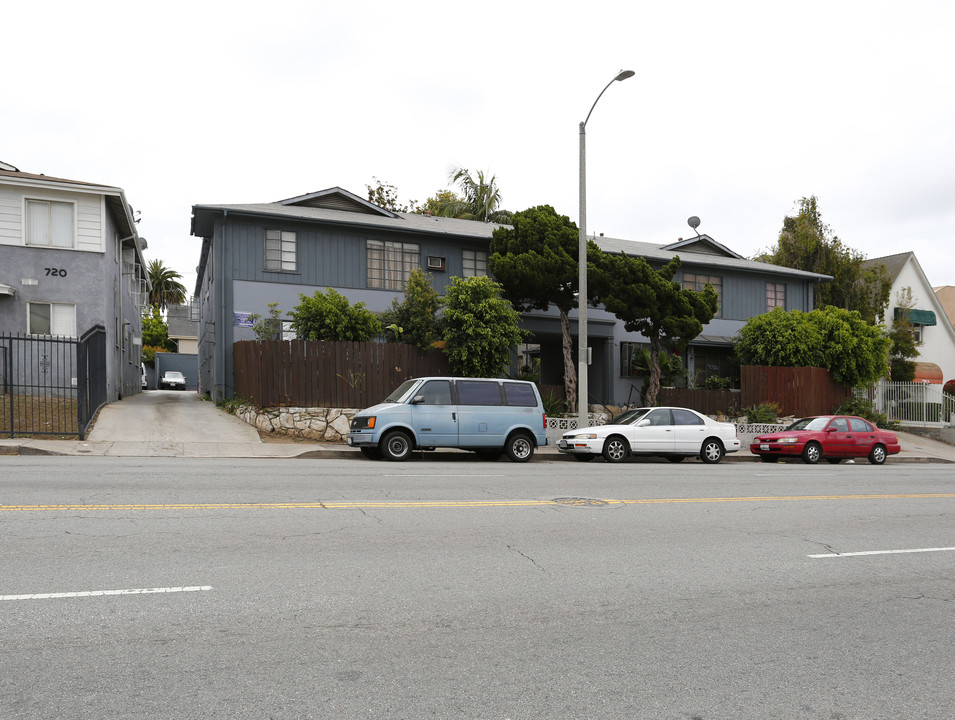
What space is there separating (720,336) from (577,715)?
28476 mm

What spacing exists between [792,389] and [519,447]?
13.8m

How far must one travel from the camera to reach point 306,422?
19203 millimetres

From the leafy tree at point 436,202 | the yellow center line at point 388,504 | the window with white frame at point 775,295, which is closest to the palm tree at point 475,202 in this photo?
the leafy tree at point 436,202

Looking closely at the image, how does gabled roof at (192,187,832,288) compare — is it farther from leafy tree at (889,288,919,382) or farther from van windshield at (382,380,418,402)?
leafy tree at (889,288,919,382)

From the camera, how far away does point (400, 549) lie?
6.76 metres

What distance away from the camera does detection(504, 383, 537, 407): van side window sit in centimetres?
1731

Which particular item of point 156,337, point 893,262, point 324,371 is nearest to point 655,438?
point 324,371

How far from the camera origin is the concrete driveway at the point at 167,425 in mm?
17297

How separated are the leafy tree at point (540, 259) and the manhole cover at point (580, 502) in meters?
12.6

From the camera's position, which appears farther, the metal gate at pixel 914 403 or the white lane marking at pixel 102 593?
the metal gate at pixel 914 403

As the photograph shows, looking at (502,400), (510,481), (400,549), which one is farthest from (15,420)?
(400,549)

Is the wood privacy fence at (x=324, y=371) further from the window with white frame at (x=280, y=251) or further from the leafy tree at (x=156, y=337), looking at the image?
the leafy tree at (x=156, y=337)

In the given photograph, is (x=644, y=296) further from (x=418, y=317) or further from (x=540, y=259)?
(x=418, y=317)

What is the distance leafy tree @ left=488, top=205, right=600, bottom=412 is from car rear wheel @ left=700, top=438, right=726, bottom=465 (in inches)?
210
